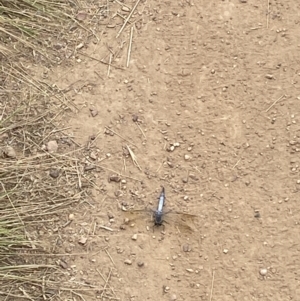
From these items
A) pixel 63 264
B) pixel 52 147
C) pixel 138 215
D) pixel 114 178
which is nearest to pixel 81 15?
pixel 52 147

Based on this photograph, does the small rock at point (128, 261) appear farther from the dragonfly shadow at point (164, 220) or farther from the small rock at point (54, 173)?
the small rock at point (54, 173)

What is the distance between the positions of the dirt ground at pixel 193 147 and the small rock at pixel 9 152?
0.23m

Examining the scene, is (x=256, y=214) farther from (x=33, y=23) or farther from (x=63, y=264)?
(x=33, y=23)

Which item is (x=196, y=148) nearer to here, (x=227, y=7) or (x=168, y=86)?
(x=168, y=86)

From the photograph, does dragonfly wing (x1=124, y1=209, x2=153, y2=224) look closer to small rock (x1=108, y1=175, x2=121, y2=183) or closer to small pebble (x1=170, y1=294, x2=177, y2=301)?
small rock (x1=108, y1=175, x2=121, y2=183)

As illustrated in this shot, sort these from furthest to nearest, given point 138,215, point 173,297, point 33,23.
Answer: point 33,23 < point 138,215 < point 173,297

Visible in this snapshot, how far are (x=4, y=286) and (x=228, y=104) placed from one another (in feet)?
3.47

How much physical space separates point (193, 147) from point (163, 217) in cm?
29

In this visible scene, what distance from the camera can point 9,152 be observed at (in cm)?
308

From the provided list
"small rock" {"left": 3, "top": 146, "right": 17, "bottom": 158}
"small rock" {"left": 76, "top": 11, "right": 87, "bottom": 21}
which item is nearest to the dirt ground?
"small rock" {"left": 76, "top": 11, "right": 87, "bottom": 21}

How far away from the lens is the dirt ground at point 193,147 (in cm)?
291

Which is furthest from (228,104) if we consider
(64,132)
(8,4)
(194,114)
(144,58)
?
(8,4)

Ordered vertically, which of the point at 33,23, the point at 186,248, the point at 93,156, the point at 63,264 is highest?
the point at 33,23

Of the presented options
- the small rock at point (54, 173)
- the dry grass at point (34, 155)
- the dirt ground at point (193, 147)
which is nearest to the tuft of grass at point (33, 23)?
the dry grass at point (34, 155)
